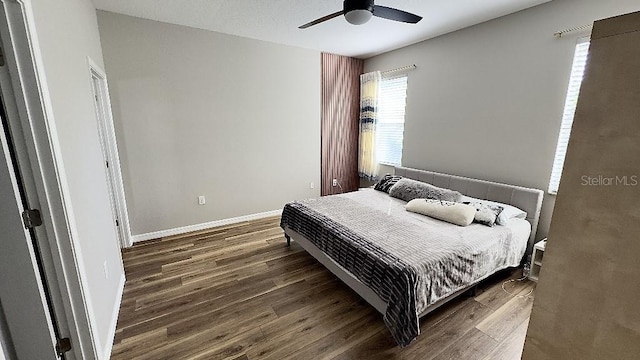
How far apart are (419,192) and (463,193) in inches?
23.0

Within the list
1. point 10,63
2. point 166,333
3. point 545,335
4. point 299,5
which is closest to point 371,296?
point 545,335

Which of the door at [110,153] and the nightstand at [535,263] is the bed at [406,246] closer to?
the nightstand at [535,263]

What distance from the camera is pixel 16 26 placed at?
3.76 ft

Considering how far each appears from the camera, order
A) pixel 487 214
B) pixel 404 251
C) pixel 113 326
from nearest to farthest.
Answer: pixel 113 326
pixel 404 251
pixel 487 214

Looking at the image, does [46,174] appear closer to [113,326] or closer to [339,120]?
[113,326]

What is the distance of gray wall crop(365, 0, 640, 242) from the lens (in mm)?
2516

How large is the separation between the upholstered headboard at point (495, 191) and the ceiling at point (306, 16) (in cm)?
185

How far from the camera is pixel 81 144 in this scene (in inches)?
69.5

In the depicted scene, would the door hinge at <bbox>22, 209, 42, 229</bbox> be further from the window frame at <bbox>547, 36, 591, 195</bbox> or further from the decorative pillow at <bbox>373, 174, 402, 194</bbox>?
the window frame at <bbox>547, 36, 591, 195</bbox>

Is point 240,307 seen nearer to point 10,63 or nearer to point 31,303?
point 31,303

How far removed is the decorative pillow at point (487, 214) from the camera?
8.34 ft

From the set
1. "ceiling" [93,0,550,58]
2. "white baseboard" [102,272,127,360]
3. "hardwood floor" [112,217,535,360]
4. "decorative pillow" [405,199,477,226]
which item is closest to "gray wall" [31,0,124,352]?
"white baseboard" [102,272,127,360]

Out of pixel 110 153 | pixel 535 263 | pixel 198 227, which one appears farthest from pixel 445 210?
pixel 110 153

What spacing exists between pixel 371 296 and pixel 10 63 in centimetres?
244
